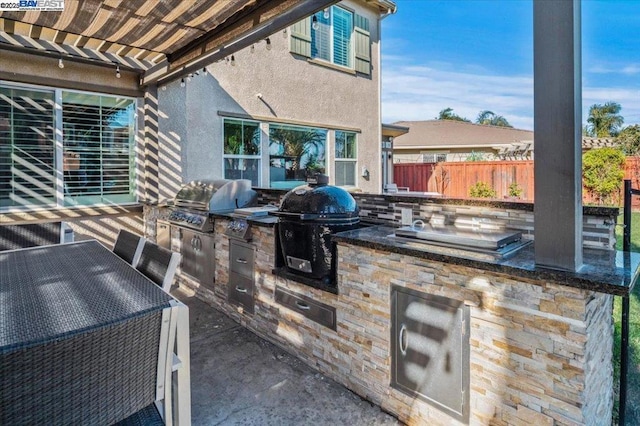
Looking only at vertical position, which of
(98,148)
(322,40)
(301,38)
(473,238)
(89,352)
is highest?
(322,40)

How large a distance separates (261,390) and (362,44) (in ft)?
29.0

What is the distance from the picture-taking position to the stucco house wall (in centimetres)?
620

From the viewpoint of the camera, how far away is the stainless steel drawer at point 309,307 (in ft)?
9.78

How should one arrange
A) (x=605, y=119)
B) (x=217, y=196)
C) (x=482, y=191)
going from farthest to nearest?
(x=605, y=119), (x=482, y=191), (x=217, y=196)

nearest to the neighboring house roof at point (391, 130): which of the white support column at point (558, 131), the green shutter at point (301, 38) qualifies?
the green shutter at point (301, 38)

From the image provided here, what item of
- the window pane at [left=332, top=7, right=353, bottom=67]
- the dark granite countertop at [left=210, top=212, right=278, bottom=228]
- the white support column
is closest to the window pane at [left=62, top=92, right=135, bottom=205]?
the dark granite countertop at [left=210, top=212, right=278, bottom=228]

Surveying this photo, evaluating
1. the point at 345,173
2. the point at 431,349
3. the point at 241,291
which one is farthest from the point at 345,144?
the point at 431,349

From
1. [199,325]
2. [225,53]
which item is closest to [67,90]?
[225,53]

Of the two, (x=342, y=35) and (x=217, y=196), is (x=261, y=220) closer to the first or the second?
(x=217, y=196)

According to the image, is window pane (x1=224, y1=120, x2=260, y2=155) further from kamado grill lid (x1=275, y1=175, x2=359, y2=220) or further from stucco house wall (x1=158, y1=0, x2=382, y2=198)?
kamado grill lid (x1=275, y1=175, x2=359, y2=220)

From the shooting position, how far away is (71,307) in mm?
1645

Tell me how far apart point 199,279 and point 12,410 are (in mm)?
3679

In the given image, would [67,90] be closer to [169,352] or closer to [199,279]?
[199,279]

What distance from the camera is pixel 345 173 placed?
9.47m
